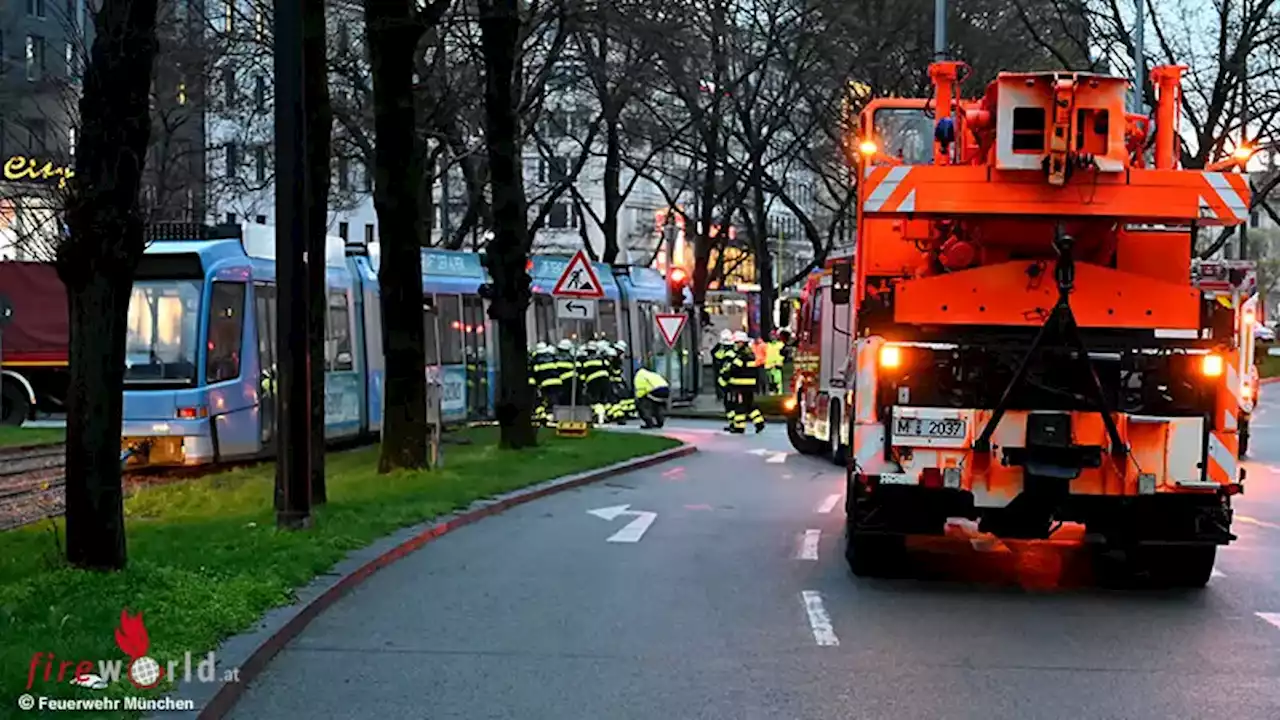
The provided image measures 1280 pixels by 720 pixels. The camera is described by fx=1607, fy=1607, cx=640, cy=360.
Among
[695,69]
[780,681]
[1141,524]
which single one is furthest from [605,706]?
[695,69]

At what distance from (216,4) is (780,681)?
26.3m

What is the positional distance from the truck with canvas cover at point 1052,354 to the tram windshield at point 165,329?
10.2m

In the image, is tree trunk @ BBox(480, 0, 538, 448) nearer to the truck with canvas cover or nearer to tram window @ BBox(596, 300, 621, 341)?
the truck with canvas cover

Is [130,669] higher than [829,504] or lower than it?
higher

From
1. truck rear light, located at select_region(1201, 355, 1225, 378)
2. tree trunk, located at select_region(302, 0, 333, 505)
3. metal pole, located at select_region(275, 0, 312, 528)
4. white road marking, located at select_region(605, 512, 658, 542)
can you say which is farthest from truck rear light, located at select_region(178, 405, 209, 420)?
truck rear light, located at select_region(1201, 355, 1225, 378)

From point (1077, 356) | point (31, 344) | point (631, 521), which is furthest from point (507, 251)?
point (31, 344)

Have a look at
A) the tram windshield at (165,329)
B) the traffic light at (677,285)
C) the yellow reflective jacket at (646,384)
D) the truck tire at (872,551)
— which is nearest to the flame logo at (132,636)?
the truck tire at (872,551)

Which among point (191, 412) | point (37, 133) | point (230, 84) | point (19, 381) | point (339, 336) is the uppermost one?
point (37, 133)

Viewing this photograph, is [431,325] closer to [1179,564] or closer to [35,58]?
[1179,564]

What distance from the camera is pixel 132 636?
7844 mm

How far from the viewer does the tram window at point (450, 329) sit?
27.1m

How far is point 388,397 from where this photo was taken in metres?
17.4

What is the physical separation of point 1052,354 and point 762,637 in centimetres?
287

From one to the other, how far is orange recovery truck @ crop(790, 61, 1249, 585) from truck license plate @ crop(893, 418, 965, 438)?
0.01 metres
